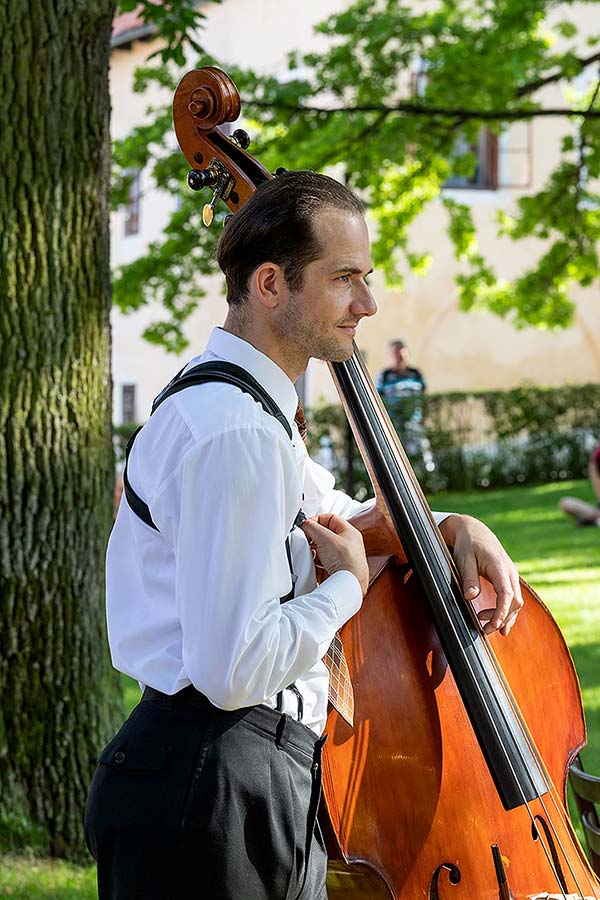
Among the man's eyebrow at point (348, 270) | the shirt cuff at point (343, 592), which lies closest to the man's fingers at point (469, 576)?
the shirt cuff at point (343, 592)

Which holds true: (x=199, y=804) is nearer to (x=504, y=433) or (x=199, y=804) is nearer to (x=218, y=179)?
(x=218, y=179)

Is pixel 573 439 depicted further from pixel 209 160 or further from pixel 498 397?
pixel 209 160

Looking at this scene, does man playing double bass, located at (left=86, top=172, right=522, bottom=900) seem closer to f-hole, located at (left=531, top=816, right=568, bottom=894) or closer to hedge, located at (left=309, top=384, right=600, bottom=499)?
f-hole, located at (left=531, top=816, right=568, bottom=894)

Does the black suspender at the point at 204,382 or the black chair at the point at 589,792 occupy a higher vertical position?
the black suspender at the point at 204,382

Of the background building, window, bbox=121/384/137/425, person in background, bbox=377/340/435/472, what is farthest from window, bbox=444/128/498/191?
window, bbox=121/384/137/425

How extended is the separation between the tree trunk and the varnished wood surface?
6.09ft

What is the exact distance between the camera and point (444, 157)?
33.8 feet

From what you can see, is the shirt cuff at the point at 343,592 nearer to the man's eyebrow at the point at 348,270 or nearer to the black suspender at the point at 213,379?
the black suspender at the point at 213,379

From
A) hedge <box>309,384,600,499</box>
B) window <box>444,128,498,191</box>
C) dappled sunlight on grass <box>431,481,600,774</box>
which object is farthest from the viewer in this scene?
window <box>444,128,498,191</box>

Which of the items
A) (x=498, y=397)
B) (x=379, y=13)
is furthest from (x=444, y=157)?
(x=498, y=397)

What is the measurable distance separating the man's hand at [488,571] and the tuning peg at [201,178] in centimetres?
83

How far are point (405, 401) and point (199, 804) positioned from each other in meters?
12.9

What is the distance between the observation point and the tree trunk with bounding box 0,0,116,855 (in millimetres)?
3928

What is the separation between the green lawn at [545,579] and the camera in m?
3.84
